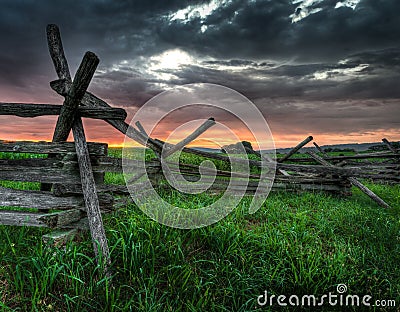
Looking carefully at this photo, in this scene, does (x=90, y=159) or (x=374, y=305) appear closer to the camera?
(x=374, y=305)

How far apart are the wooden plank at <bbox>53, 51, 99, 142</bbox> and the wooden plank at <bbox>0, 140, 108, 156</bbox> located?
0.47 feet

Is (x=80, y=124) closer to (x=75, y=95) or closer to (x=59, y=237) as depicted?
(x=75, y=95)

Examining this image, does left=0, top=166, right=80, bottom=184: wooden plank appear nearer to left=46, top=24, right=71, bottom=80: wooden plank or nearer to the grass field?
the grass field

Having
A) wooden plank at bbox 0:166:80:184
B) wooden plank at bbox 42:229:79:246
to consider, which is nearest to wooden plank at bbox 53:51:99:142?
wooden plank at bbox 0:166:80:184

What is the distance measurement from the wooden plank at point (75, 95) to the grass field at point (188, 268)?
1330 mm

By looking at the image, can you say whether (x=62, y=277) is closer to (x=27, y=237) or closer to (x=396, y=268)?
(x=27, y=237)

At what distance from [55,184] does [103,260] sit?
138cm

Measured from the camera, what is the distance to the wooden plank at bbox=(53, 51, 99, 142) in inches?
126

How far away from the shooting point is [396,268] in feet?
13.3

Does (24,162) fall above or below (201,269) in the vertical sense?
above

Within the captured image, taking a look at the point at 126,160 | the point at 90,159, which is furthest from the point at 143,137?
the point at 90,159

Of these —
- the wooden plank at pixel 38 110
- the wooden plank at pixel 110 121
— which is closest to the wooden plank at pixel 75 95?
the wooden plank at pixel 38 110

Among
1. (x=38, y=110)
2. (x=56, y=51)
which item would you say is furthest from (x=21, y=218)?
A: (x=56, y=51)

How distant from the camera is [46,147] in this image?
3.77 meters
